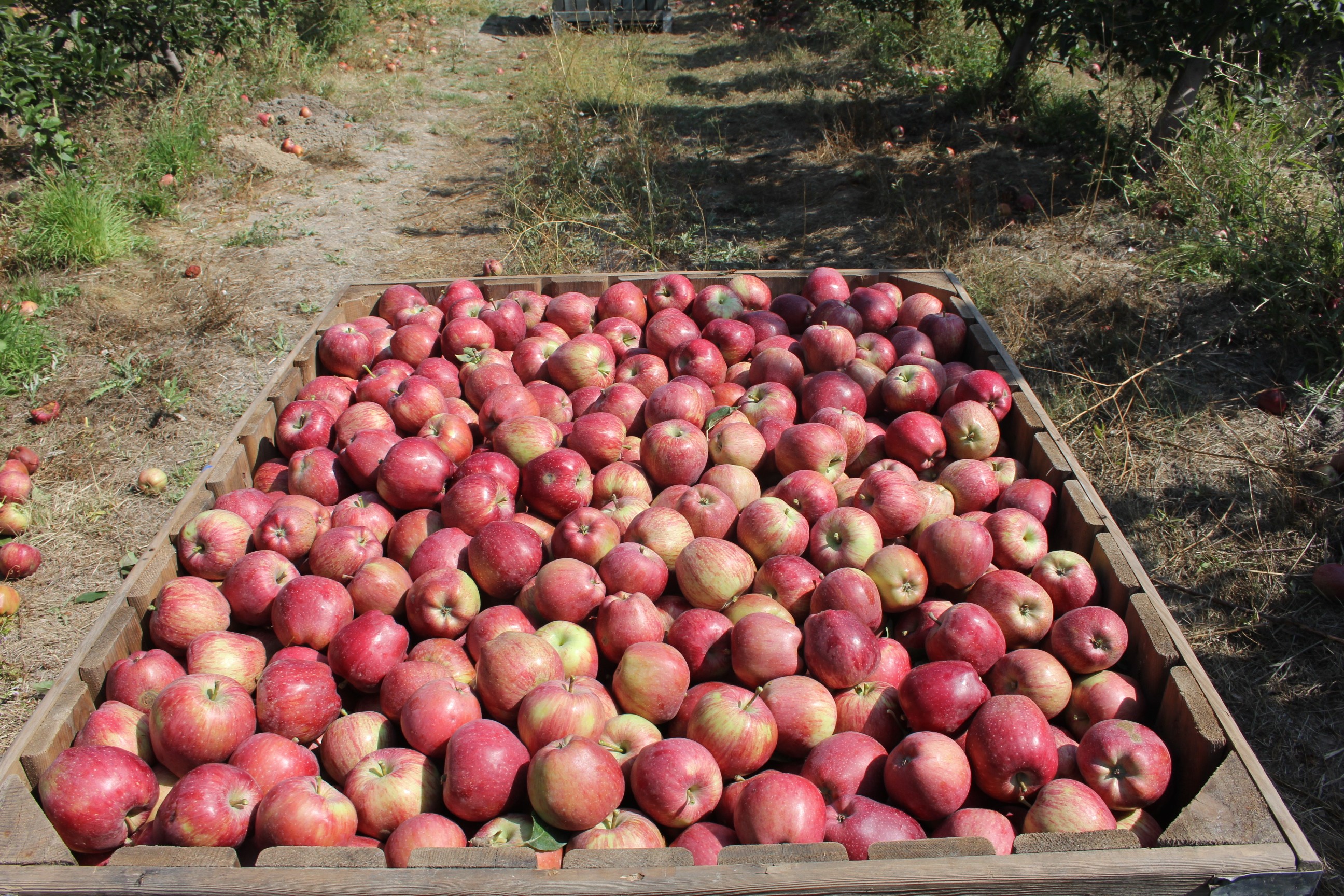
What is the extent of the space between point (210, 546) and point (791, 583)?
1.86 metres

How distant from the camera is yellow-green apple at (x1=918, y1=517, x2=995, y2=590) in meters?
2.51

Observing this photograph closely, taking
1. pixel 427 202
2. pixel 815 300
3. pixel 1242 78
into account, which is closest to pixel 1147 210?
pixel 1242 78

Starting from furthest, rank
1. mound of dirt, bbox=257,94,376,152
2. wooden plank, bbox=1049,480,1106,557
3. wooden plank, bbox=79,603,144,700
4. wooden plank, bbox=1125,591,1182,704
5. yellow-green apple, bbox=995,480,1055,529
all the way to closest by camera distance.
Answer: mound of dirt, bbox=257,94,376,152 < yellow-green apple, bbox=995,480,1055,529 < wooden plank, bbox=1049,480,1106,557 < wooden plank, bbox=79,603,144,700 < wooden plank, bbox=1125,591,1182,704

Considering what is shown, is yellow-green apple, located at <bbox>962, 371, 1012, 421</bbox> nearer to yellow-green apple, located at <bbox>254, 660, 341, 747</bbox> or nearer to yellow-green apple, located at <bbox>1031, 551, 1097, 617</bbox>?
yellow-green apple, located at <bbox>1031, 551, 1097, 617</bbox>

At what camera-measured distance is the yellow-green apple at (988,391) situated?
3225mm

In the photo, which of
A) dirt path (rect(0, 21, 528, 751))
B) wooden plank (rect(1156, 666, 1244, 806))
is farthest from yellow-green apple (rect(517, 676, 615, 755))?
dirt path (rect(0, 21, 528, 751))

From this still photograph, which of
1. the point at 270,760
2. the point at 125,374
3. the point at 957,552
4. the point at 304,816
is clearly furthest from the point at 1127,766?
the point at 125,374

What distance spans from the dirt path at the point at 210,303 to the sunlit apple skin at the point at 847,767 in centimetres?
341

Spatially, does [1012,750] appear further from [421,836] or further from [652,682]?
[421,836]

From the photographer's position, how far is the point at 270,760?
6.66 ft

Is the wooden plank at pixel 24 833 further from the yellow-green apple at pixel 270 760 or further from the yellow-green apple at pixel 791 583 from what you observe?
the yellow-green apple at pixel 791 583

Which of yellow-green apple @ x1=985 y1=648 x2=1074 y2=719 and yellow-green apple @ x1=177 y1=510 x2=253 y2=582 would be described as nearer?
yellow-green apple @ x1=985 y1=648 x2=1074 y2=719

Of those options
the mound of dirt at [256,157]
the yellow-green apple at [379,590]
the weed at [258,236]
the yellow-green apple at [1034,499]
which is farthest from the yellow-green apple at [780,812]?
the mound of dirt at [256,157]

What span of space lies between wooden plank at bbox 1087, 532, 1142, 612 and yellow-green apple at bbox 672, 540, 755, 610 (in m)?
1.07
